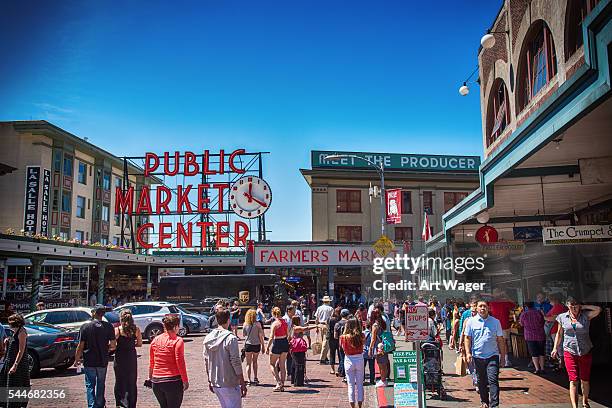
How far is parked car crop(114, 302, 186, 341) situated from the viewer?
22038 mm

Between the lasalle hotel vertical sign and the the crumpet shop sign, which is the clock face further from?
the the crumpet shop sign

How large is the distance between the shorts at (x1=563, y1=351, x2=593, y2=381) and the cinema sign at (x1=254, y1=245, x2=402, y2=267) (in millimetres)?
27360

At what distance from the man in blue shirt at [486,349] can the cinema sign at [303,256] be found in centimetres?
2700

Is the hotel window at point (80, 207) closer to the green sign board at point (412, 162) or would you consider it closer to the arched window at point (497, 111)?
the green sign board at point (412, 162)

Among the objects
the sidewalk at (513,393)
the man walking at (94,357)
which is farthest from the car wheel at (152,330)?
the man walking at (94,357)

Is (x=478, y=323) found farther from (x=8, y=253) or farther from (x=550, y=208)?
(x=8, y=253)

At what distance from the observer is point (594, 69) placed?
21.4ft

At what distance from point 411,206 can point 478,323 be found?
3447 centimetres

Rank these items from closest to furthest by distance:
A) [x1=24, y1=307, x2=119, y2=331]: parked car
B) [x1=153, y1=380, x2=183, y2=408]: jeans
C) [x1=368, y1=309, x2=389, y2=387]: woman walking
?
[x1=153, y1=380, x2=183, y2=408]: jeans < [x1=368, y1=309, x2=389, y2=387]: woman walking < [x1=24, y1=307, x2=119, y2=331]: parked car

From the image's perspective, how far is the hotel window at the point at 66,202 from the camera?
4691 centimetres

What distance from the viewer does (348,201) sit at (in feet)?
139

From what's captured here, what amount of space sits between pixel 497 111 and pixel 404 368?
1477 centimetres

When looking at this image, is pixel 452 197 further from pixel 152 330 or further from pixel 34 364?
pixel 34 364

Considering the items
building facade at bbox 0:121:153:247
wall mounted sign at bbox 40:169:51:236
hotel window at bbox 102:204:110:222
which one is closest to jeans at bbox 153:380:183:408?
building facade at bbox 0:121:153:247
